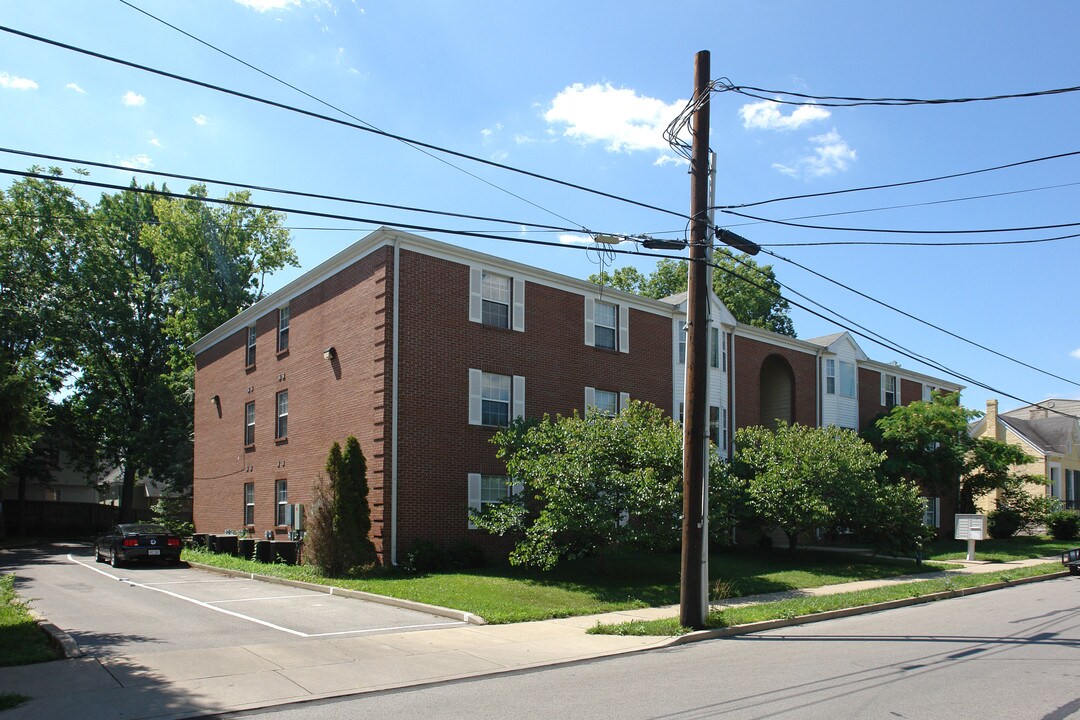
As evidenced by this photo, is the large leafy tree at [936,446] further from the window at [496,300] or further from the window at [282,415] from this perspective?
the window at [282,415]

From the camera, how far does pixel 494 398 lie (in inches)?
913

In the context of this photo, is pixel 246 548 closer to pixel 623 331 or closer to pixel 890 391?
pixel 623 331

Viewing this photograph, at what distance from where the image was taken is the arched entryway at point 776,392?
34.8 meters

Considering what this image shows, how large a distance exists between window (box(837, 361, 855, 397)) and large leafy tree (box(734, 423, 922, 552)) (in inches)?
498

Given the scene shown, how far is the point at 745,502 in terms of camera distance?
2370cm

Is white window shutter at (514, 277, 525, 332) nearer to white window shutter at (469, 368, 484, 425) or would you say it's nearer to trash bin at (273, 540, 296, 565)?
white window shutter at (469, 368, 484, 425)

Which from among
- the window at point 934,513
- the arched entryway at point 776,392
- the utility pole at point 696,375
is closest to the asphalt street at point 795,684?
the utility pole at point 696,375

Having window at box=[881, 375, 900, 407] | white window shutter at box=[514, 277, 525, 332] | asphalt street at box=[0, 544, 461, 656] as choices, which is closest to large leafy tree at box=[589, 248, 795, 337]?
window at box=[881, 375, 900, 407]

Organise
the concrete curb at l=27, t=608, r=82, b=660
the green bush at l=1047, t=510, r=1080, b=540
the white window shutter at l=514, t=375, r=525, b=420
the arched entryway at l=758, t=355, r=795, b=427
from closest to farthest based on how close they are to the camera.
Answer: the concrete curb at l=27, t=608, r=82, b=660 < the white window shutter at l=514, t=375, r=525, b=420 < the arched entryway at l=758, t=355, r=795, b=427 < the green bush at l=1047, t=510, r=1080, b=540

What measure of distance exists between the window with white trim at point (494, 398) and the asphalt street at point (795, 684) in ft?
37.3

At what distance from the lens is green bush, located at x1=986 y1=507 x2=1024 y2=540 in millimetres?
39750

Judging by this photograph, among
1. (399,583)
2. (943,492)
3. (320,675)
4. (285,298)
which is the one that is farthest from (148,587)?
(943,492)

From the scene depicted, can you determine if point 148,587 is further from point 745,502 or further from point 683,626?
point 745,502

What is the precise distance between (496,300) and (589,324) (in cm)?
367
